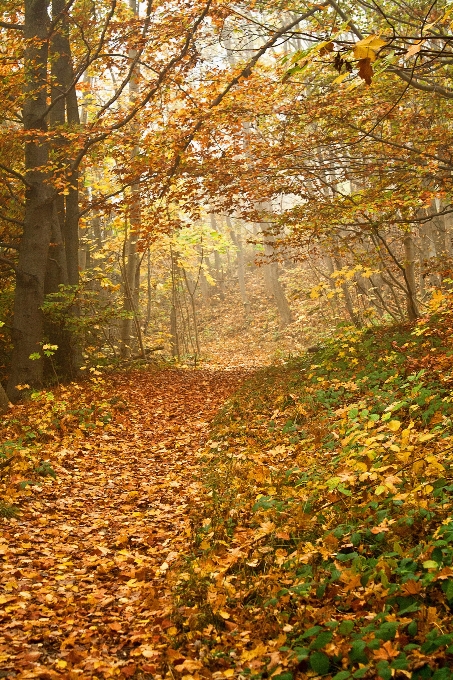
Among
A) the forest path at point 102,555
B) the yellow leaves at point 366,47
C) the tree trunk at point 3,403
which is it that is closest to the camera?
the yellow leaves at point 366,47

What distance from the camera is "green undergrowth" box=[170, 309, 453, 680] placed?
3.00m

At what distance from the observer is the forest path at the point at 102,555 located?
3629 millimetres

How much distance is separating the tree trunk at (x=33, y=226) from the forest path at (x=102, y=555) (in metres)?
2.76

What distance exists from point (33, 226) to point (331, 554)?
936 cm

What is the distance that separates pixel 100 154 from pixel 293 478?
340 inches

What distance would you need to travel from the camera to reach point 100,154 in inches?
468

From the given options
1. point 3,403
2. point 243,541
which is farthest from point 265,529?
point 3,403

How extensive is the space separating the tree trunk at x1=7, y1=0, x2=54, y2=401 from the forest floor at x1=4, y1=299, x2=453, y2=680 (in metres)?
2.12

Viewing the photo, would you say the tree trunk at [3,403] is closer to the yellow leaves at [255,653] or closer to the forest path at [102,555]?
the forest path at [102,555]

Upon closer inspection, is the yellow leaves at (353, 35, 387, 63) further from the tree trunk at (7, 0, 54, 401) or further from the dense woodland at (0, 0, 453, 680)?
the tree trunk at (7, 0, 54, 401)

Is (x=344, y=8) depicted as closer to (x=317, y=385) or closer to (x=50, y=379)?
(x=317, y=385)

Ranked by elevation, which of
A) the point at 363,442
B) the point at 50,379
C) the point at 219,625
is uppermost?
the point at 50,379

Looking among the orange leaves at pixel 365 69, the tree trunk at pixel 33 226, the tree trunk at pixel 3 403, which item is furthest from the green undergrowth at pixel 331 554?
the tree trunk at pixel 33 226

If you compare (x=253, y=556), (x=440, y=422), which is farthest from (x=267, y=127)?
(x=253, y=556)
